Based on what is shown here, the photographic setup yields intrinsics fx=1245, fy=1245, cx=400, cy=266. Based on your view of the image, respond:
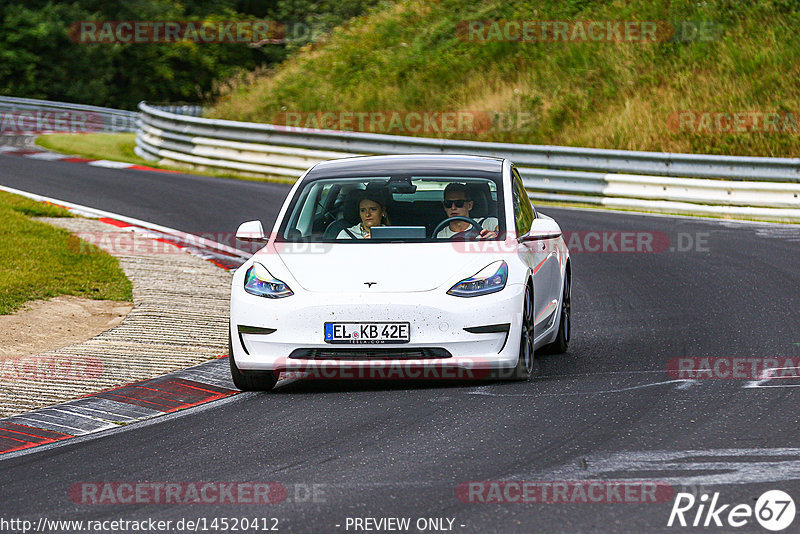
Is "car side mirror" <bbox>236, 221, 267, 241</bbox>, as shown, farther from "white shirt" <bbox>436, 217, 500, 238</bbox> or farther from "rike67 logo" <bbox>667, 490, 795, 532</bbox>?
"rike67 logo" <bbox>667, 490, 795, 532</bbox>

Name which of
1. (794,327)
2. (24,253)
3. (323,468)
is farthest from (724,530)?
(24,253)

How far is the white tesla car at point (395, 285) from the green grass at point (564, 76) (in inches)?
611

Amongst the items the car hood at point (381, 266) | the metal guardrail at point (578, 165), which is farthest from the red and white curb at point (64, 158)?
the car hood at point (381, 266)

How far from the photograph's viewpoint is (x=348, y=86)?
31.9 metres

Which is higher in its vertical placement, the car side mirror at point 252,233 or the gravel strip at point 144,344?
the car side mirror at point 252,233

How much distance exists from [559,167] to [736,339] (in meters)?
12.3

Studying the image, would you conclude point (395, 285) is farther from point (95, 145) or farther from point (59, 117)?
point (59, 117)

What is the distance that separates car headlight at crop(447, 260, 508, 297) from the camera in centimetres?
803

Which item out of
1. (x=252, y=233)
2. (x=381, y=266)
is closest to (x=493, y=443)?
(x=381, y=266)

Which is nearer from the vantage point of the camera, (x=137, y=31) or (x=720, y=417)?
(x=720, y=417)

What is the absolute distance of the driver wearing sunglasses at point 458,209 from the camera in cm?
891

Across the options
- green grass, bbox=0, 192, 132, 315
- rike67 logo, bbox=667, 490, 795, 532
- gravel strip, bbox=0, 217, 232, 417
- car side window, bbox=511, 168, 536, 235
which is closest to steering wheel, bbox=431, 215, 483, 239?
car side window, bbox=511, 168, 536, 235

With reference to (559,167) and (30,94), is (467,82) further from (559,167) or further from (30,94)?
(30,94)

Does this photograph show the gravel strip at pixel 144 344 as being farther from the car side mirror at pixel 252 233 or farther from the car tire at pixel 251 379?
the car side mirror at pixel 252 233
